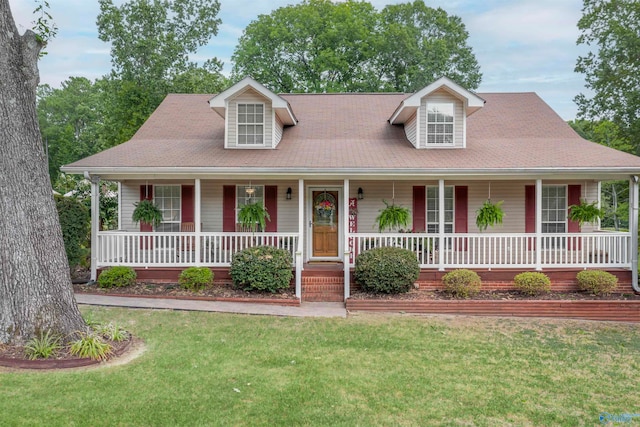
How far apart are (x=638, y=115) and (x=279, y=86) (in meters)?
20.2

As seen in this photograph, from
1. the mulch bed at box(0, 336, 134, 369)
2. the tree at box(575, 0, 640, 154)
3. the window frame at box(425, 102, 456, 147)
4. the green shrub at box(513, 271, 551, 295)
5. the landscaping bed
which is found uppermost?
the tree at box(575, 0, 640, 154)

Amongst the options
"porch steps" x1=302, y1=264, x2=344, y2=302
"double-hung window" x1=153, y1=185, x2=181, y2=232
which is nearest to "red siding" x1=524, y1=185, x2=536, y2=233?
"porch steps" x1=302, y1=264, x2=344, y2=302

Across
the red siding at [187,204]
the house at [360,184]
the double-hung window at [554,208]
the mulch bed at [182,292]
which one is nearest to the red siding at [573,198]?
the house at [360,184]

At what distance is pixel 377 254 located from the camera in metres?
9.86

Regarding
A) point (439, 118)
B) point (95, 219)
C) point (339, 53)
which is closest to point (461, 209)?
point (439, 118)

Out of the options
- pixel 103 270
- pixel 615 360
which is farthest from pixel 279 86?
pixel 615 360

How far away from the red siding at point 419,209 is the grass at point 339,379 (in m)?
4.89

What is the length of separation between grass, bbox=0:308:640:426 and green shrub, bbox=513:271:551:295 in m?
1.89

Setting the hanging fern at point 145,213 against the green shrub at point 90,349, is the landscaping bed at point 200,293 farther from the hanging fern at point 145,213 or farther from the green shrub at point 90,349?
the green shrub at point 90,349

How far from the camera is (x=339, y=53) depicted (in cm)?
2856

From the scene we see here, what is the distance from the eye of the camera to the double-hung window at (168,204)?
12539 mm

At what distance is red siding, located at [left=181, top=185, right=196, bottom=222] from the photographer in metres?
12.5

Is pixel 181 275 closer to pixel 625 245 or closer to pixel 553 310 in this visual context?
pixel 553 310

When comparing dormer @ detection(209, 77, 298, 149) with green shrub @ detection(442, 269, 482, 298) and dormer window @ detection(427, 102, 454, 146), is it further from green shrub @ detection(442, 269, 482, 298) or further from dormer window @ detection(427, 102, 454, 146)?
green shrub @ detection(442, 269, 482, 298)
